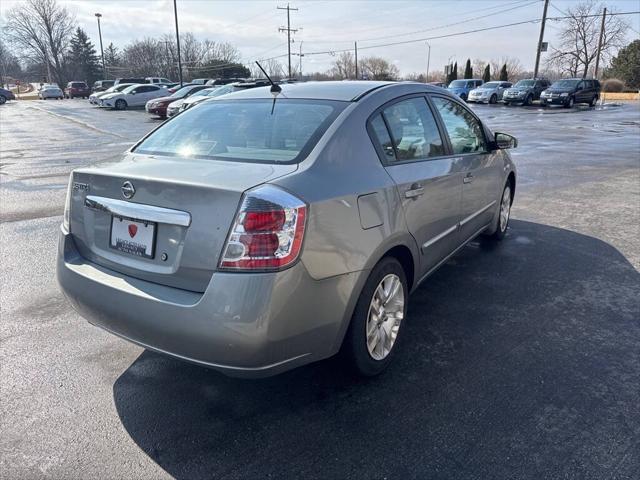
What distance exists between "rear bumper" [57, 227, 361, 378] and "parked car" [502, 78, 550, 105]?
35944mm

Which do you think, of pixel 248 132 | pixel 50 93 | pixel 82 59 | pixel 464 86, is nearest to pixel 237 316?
pixel 248 132

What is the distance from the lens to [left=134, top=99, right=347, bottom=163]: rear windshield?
2.78m

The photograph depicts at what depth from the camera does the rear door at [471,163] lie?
3.95 m

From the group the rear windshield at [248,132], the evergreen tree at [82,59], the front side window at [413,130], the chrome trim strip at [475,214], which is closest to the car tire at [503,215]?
the chrome trim strip at [475,214]

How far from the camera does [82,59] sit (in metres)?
78.4

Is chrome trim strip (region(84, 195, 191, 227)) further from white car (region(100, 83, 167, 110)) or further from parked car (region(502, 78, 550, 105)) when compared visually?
parked car (region(502, 78, 550, 105))

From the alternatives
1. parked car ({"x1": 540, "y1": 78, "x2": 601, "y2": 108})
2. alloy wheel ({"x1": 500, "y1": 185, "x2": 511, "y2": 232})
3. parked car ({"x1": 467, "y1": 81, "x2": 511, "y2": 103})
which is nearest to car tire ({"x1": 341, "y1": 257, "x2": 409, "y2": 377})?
alloy wheel ({"x1": 500, "y1": 185, "x2": 511, "y2": 232})

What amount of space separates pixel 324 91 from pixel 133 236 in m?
1.62

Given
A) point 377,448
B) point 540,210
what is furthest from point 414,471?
point 540,210

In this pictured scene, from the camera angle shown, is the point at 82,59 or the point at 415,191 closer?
the point at 415,191

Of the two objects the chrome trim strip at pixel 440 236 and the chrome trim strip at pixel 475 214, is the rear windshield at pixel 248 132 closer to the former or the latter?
the chrome trim strip at pixel 440 236

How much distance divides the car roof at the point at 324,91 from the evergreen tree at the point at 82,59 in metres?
85.8

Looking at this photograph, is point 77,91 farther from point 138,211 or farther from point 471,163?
point 138,211

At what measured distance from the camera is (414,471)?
2248mm
